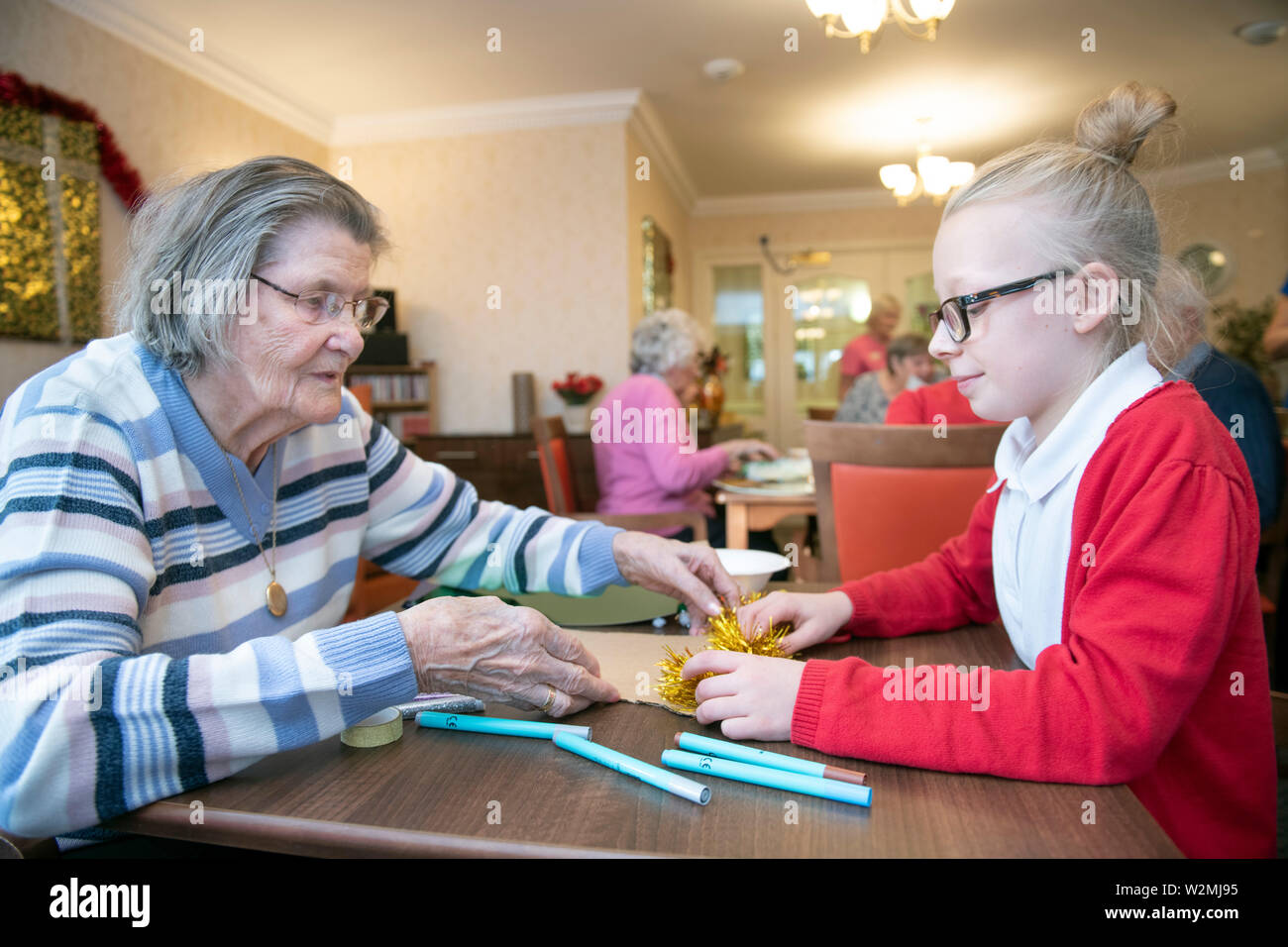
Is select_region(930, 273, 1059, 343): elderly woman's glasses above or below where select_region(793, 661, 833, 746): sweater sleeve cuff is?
above

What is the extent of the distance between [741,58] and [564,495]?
337 centimetres

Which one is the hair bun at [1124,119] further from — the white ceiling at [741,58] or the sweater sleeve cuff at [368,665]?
the white ceiling at [741,58]

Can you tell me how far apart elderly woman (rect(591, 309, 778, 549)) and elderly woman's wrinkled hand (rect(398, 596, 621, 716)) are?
244 centimetres

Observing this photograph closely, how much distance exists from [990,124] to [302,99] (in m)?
4.96

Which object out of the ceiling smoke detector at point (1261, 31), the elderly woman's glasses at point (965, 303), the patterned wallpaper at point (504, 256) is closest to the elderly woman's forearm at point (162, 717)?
the elderly woman's glasses at point (965, 303)

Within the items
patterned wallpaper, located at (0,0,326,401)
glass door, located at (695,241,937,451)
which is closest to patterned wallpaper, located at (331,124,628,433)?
patterned wallpaper, located at (0,0,326,401)

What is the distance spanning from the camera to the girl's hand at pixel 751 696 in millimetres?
725

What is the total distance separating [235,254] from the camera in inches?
38.6

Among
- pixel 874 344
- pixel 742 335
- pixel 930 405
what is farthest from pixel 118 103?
pixel 742 335

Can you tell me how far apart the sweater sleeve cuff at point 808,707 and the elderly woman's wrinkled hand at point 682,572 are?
296mm

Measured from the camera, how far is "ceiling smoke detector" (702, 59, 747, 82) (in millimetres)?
4879

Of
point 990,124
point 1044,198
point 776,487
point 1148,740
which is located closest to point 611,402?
point 776,487

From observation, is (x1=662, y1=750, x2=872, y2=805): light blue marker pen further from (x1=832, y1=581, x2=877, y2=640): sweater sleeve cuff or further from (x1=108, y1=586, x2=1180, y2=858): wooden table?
(x1=832, y1=581, x2=877, y2=640): sweater sleeve cuff

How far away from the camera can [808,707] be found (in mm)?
719
